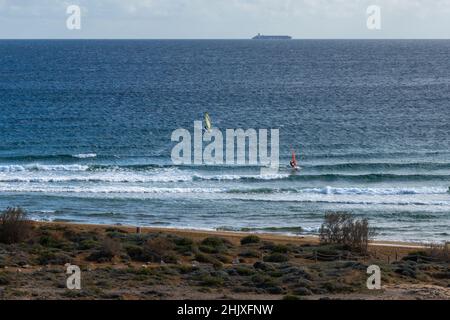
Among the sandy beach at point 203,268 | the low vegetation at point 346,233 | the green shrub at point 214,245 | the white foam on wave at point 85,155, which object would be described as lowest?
the sandy beach at point 203,268

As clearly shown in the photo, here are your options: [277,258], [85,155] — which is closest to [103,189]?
[85,155]

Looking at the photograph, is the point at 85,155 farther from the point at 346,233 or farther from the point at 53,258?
the point at 53,258

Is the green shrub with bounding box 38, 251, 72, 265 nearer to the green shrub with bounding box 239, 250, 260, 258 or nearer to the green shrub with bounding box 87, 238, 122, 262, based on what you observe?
the green shrub with bounding box 87, 238, 122, 262

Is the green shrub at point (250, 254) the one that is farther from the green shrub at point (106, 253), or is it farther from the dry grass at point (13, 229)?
the dry grass at point (13, 229)

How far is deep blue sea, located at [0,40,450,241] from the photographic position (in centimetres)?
4181

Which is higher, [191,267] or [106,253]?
[106,253]

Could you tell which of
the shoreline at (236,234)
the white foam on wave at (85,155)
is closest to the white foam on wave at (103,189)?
the shoreline at (236,234)

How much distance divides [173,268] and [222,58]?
141m

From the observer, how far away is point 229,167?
5216 cm

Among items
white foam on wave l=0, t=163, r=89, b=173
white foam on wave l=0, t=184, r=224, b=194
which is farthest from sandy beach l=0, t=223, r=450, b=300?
white foam on wave l=0, t=163, r=89, b=173

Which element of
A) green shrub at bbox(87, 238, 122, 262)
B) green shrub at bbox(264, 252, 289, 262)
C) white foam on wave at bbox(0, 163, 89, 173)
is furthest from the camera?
white foam on wave at bbox(0, 163, 89, 173)

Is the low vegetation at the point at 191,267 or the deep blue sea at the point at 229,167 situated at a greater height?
the deep blue sea at the point at 229,167

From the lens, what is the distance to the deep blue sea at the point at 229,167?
41.8 m

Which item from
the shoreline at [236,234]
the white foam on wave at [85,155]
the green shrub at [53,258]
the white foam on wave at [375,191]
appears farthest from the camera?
the white foam on wave at [85,155]
